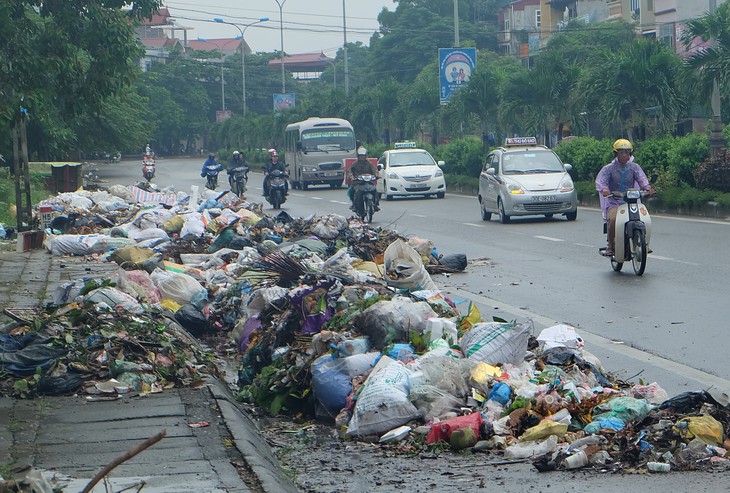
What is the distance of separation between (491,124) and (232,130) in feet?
188

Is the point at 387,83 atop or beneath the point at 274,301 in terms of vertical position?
atop

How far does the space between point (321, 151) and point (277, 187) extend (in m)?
14.8

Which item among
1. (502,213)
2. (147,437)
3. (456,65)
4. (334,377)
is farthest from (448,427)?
(456,65)

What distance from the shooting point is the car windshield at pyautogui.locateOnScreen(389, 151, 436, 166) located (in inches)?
1416

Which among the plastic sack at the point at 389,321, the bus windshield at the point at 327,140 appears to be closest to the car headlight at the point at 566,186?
the plastic sack at the point at 389,321

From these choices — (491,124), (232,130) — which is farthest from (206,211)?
(232,130)

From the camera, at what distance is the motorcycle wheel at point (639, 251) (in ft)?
45.1

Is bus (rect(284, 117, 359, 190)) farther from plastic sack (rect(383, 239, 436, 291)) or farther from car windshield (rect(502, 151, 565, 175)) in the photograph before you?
plastic sack (rect(383, 239, 436, 291))

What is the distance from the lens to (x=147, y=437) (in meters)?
6.13

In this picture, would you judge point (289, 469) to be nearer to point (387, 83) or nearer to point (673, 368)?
point (673, 368)

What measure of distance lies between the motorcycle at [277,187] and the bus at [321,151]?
13.8m

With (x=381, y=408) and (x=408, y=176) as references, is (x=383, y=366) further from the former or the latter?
(x=408, y=176)

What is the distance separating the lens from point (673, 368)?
26.8 ft

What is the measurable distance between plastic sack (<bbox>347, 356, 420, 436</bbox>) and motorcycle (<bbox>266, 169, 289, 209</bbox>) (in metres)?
25.5
